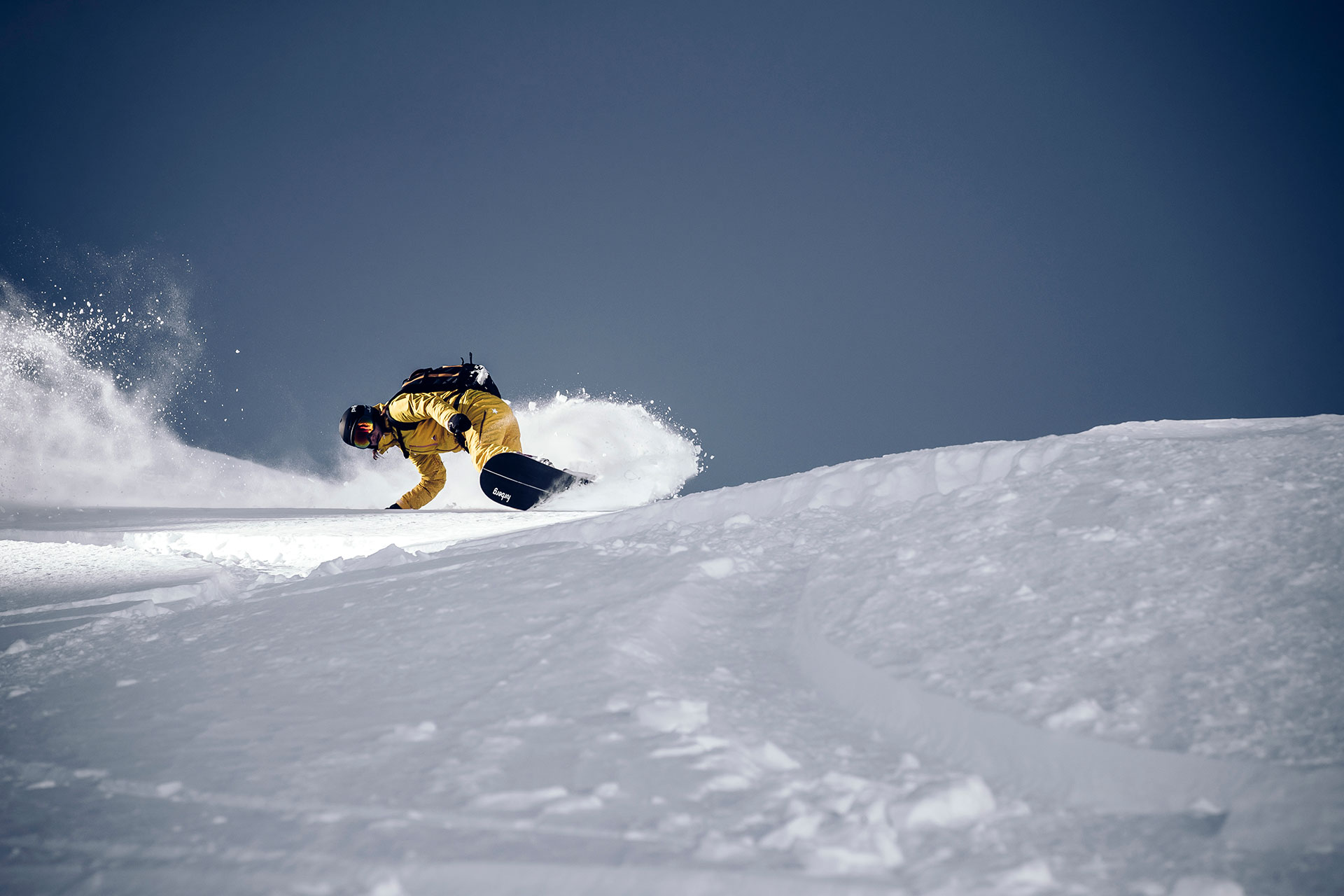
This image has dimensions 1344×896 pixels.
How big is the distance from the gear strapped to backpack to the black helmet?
16 cm

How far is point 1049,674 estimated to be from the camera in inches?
58.3

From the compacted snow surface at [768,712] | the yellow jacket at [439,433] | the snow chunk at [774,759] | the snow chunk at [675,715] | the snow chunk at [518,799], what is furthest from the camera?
the yellow jacket at [439,433]

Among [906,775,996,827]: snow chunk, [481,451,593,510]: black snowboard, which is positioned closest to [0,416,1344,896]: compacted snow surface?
[906,775,996,827]: snow chunk

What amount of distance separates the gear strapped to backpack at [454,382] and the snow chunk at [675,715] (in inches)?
240

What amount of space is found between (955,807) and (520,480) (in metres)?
6.01

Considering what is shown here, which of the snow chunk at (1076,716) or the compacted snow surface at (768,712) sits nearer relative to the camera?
the compacted snow surface at (768,712)

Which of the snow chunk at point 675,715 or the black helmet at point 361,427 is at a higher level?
the black helmet at point 361,427

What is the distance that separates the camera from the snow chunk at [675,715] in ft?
4.72

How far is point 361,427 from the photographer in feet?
24.6

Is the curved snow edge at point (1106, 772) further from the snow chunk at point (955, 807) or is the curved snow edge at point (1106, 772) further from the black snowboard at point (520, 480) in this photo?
the black snowboard at point (520, 480)

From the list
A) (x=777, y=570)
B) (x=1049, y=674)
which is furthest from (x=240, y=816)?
(x=777, y=570)

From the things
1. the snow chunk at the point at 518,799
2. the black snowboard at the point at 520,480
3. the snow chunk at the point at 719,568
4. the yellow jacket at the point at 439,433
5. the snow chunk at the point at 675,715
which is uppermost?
the yellow jacket at the point at 439,433

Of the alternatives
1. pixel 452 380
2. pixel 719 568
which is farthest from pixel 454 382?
pixel 719 568

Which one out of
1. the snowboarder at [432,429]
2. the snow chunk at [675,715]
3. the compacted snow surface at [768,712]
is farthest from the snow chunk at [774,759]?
the snowboarder at [432,429]
